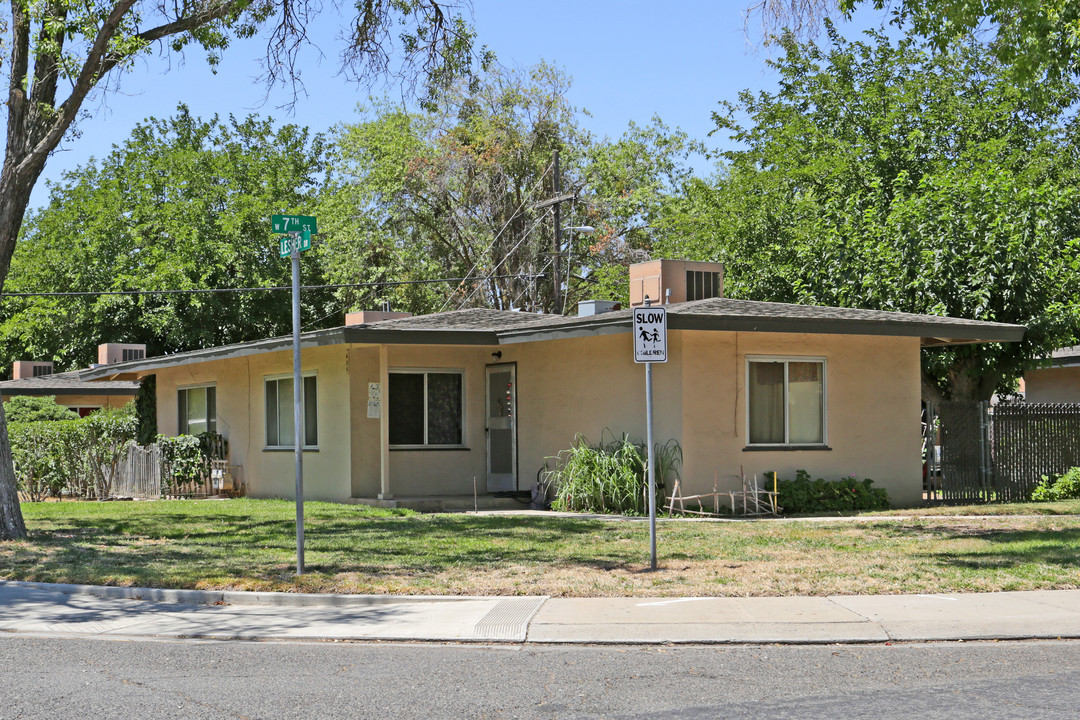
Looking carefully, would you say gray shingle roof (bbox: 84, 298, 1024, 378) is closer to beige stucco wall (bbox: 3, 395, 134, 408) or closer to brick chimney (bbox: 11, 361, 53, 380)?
beige stucco wall (bbox: 3, 395, 134, 408)

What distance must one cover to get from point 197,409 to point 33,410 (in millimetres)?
7141

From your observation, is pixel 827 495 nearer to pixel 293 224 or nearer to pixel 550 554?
pixel 550 554

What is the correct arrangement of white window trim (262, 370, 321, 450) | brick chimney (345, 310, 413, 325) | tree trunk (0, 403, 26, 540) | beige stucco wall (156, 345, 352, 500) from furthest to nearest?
brick chimney (345, 310, 413, 325) → white window trim (262, 370, 321, 450) → beige stucco wall (156, 345, 352, 500) → tree trunk (0, 403, 26, 540)

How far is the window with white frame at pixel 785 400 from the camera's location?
58.4 feet

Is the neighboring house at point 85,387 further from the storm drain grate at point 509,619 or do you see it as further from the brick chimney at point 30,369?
the storm drain grate at point 509,619

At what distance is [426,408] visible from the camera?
66.2ft

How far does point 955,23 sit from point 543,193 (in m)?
28.0

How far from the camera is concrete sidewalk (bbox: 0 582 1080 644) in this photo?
8688mm

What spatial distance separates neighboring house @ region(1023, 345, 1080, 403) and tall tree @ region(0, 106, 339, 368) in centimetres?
2472

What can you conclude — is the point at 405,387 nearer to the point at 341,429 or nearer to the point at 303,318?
the point at 341,429

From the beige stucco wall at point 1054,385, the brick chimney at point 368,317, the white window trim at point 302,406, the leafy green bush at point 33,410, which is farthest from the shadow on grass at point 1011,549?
the leafy green bush at point 33,410

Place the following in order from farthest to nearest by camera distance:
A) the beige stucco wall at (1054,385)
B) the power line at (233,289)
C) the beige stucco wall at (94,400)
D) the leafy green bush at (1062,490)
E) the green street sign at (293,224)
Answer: the power line at (233,289), the beige stucco wall at (94,400), the beige stucco wall at (1054,385), the leafy green bush at (1062,490), the green street sign at (293,224)

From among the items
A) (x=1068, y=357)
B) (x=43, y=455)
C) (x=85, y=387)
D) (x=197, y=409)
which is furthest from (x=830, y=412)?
(x=85, y=387)

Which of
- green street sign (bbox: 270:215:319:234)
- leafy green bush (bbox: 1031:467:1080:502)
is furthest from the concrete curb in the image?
leafy green bush (bbox: 1031:467:1080:502)
